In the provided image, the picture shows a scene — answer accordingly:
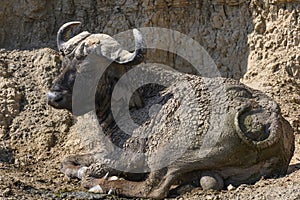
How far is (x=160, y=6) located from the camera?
10875 mm

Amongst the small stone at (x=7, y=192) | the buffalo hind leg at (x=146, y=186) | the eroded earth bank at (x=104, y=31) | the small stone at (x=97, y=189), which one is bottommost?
the small stone at (x=97, y=189)

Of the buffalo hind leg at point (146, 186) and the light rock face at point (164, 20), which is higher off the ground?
the light rock face at point (164, 20)

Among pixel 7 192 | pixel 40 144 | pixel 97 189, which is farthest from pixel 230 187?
pixel 40 144

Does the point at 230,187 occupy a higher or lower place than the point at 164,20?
lower

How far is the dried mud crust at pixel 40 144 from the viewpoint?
23.0 ft

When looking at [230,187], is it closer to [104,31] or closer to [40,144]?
[40,144]

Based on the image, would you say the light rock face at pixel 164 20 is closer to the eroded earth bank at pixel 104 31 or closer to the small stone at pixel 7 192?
the eroded earth bank at pixel 104 31

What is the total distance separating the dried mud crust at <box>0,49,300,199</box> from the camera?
700cm

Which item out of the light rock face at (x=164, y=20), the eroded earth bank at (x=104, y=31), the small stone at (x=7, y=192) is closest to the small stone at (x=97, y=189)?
the eroded earth bank at (x=104, y=31)

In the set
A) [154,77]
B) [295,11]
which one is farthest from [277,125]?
[295,11]

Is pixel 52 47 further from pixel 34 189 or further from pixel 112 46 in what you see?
pixel 34 189

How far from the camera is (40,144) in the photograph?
9289mm

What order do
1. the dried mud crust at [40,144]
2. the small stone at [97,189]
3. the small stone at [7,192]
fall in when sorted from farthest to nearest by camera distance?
the small stone at [97,189], the dried mud crust at [40,144], the small stone at [7,192]

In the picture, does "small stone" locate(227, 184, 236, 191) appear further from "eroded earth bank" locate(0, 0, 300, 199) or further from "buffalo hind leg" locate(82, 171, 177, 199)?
"eroded earth bank" locate(0, 0, 300, 199)
